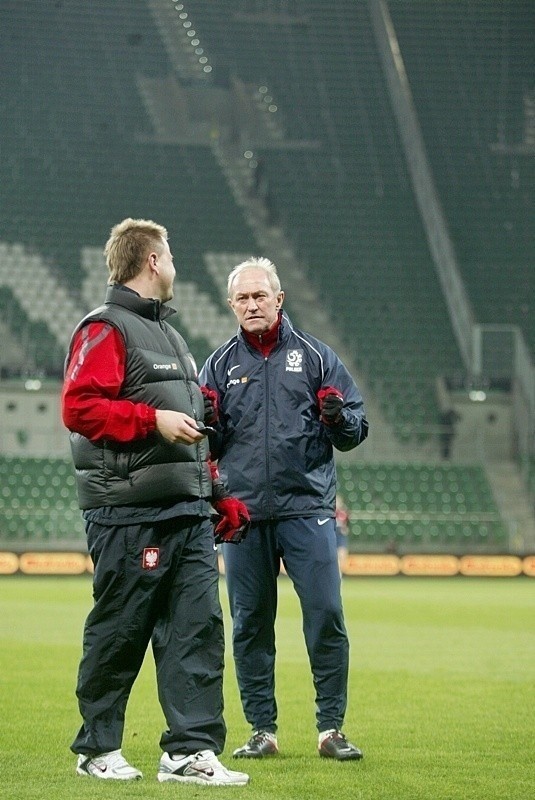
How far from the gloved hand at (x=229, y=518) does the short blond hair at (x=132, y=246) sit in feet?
3.63

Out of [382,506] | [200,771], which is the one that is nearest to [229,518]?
[200,771]

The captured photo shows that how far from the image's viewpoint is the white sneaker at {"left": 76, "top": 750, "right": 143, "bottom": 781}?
5570 mm

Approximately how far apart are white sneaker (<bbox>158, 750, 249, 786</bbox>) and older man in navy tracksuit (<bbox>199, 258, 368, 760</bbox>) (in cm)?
90

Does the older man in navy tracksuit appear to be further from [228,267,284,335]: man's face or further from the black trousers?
the black trousers

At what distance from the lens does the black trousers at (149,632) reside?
5609 mm

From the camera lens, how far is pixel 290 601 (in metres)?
19.6

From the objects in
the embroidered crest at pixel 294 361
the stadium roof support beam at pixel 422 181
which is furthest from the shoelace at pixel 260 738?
the stadium roof support beam at pixel 422 181

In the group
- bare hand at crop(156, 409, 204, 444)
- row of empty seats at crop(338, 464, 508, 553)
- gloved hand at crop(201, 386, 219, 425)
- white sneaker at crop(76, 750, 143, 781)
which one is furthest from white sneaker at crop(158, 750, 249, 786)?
row of empty seats at crop(338, 464, 508, 553)

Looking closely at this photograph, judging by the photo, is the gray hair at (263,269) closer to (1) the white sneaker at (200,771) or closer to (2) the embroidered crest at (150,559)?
(2) the embroidered crest at (150,559)

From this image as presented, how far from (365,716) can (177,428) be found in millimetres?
3226

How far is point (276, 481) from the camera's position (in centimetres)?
657

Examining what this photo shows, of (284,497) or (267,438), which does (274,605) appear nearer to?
(284,497)

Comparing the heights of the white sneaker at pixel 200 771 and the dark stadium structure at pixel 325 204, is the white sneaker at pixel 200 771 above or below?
below

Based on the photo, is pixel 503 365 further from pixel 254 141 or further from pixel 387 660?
pixel 387 660
